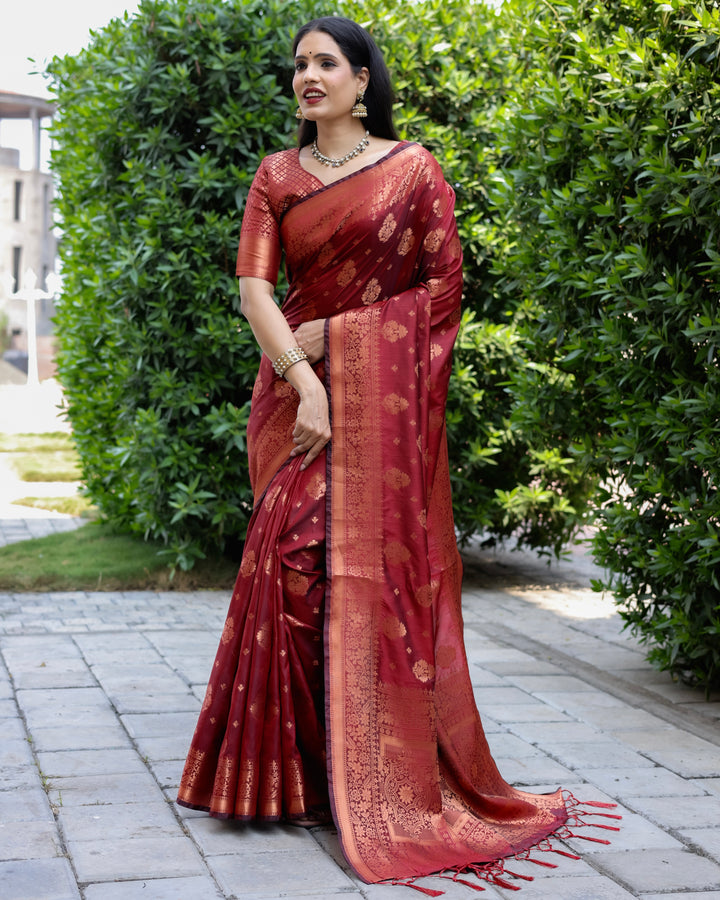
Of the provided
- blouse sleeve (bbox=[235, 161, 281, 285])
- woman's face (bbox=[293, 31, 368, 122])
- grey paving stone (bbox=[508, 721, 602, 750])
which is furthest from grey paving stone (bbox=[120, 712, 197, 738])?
woman's face (bbox=[293, 31, 368, 122])

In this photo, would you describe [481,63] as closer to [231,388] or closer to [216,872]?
[231,388]

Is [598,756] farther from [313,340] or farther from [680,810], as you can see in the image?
[313,340]

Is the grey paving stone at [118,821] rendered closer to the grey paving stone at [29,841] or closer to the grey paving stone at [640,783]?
the grey paving stone at [29,841]

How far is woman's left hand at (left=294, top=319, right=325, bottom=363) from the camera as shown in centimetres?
328

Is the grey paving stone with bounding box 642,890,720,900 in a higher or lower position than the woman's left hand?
lower

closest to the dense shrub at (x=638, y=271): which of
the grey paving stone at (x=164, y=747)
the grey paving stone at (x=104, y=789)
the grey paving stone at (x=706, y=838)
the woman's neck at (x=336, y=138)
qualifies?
the grey paving stone at (x=706, y=838)

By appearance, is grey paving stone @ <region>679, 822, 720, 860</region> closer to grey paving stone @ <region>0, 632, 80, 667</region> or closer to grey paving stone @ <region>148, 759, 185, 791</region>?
grey paving stone @ <region>148, 759, 185, 791</region>

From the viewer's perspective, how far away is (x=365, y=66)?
3311 mm

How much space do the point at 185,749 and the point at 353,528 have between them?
1174mm

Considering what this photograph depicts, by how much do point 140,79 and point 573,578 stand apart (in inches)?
158

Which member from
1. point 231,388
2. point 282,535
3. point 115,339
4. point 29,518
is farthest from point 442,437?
point 29,518

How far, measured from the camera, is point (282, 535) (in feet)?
10.6

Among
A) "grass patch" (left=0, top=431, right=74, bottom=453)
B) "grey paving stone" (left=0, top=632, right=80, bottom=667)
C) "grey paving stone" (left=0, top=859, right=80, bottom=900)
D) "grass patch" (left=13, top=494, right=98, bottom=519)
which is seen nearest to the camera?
"grey paving stone" (left=0, top=859, right=80, bottom=900)

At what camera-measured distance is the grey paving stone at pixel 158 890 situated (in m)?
2.76
